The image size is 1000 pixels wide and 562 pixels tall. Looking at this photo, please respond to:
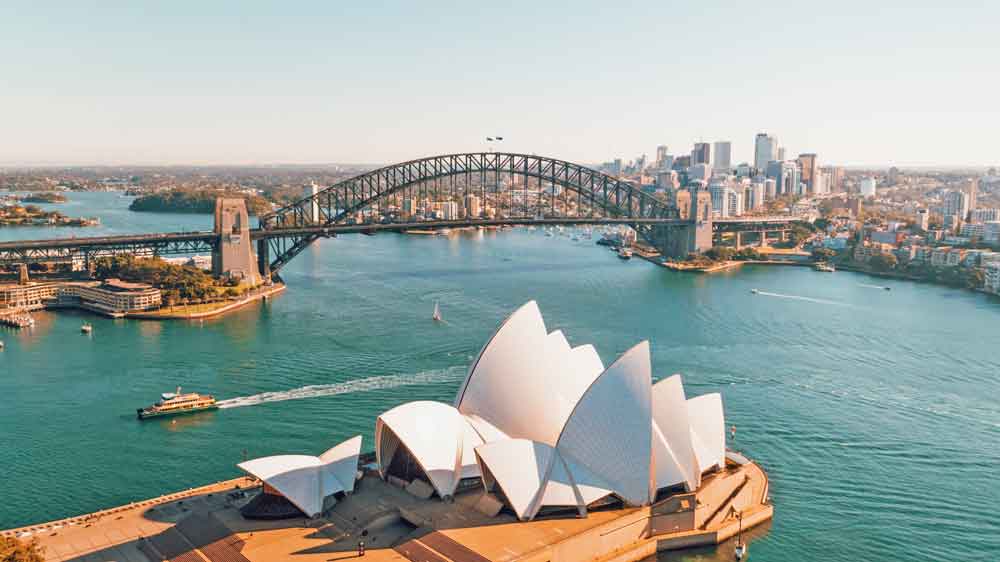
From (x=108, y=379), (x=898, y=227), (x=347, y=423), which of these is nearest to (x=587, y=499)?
(x=347, y=423)

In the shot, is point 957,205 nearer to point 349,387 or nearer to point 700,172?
point 700,172

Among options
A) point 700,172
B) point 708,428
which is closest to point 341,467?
point 708,428

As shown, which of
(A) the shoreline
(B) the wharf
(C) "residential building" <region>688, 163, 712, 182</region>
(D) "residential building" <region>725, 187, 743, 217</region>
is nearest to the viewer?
(B) the wharf

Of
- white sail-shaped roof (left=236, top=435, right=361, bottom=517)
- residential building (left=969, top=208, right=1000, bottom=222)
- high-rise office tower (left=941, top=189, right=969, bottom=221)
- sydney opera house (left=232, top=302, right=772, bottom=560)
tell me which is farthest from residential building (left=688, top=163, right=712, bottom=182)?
white sail-shaped roof (left=236, top=435, right=361, bottom=517)

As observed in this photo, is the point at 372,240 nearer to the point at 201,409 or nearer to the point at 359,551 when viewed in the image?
the point at 201,409

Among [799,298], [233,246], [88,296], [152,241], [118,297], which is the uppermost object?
[152,241]

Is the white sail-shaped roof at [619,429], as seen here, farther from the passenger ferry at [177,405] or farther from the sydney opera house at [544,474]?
the passenger ferry at [177,405]

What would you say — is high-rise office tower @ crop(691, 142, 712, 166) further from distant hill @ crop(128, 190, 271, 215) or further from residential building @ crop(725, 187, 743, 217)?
distant hill @ crop(128, 190, 271, 215)

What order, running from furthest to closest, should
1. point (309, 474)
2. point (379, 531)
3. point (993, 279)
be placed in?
point (993, 279) → point (309, 474) → point (379, 531)
